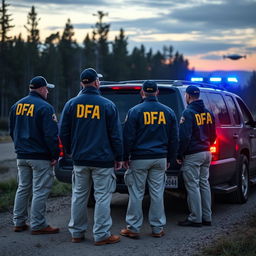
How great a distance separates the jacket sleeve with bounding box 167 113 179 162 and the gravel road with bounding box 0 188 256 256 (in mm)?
1036

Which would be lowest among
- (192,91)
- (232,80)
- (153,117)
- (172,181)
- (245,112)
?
(172,181)

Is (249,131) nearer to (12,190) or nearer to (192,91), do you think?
(192,91)

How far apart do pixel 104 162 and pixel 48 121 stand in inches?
38.8

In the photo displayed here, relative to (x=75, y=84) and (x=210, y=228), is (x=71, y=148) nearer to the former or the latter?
(x=210, y=228)

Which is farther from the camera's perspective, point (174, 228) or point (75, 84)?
point (75, 84)

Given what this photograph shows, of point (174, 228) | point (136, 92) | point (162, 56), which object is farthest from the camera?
point (162, 56)

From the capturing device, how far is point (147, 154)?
21.0 ft

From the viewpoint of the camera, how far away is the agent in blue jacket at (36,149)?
6.54 metres

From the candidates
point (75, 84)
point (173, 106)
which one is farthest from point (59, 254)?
point (75, 84)

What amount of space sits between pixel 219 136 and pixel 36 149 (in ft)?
9.27

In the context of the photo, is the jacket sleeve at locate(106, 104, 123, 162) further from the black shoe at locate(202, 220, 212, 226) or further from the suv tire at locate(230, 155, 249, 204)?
the suv tire at locate(230, 155, 249, 204)

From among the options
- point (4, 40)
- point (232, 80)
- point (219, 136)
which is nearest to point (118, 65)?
point (4, 40)

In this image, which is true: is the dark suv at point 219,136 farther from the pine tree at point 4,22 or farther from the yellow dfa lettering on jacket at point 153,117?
the pine tree at point 4,22

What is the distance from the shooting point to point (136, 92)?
7.56m
